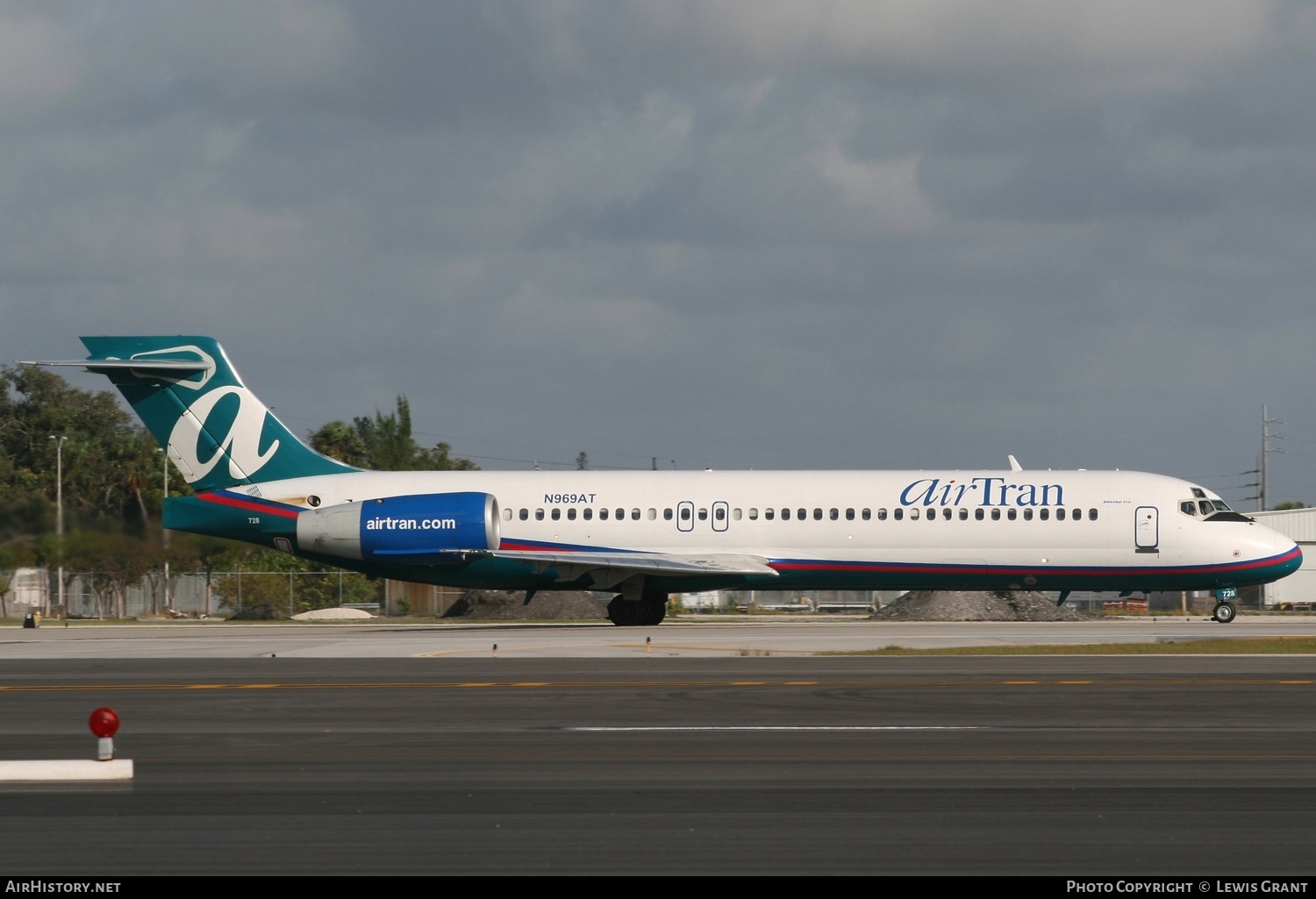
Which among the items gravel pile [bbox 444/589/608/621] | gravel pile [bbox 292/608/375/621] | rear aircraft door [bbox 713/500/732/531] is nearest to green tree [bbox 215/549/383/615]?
gravel pile [bbox 292/608/375/621]

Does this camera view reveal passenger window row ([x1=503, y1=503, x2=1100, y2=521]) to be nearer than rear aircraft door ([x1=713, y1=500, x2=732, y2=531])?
Yes

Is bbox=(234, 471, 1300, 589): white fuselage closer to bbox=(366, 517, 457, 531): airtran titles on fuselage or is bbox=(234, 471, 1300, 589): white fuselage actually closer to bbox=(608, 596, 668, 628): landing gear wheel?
bbox=(366, 517, 457, 531): airtran titles on fuselage

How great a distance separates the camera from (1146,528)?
3938cm

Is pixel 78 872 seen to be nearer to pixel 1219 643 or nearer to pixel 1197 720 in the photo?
pixel 1197 720

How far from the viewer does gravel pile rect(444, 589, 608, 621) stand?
5019 cm

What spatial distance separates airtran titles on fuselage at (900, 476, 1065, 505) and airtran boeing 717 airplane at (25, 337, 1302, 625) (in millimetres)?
51

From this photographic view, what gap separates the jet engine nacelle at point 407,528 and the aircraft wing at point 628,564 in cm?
104

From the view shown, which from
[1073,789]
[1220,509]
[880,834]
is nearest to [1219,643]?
[1220,509]

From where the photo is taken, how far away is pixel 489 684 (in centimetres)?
2173

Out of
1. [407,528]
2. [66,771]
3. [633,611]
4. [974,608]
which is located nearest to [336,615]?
[407,528]

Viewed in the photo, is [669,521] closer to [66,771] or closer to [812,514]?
[812,514]

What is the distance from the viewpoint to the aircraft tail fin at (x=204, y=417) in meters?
41.0

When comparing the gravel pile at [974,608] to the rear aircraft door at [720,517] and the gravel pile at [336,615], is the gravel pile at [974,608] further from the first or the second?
the gravel pile at [336,615]
